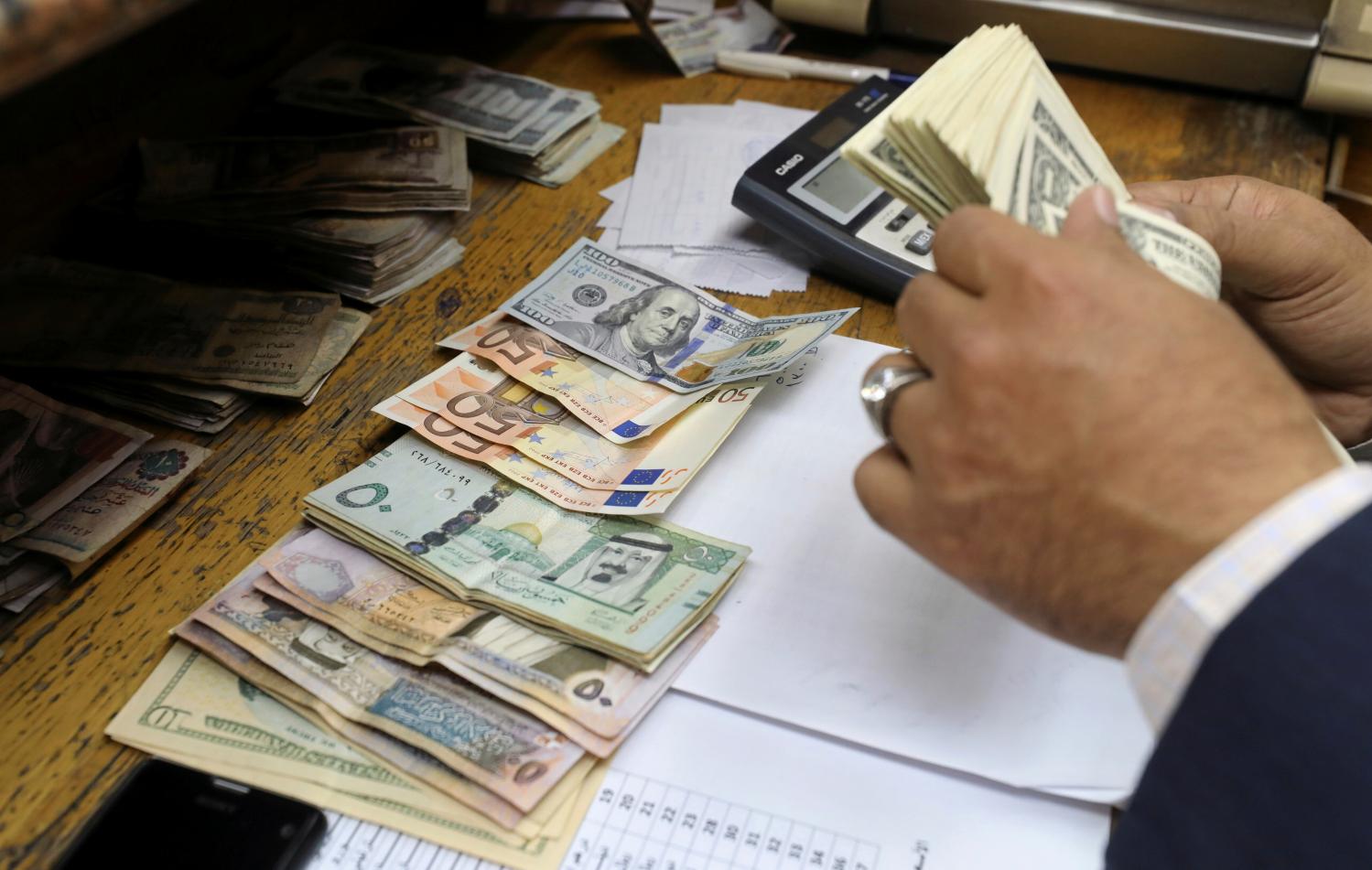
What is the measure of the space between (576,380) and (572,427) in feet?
0.17

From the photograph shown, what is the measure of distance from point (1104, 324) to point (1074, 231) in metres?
0.08

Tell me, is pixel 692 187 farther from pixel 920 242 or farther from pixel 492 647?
pixel 492 647

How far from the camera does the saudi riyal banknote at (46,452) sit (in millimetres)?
781

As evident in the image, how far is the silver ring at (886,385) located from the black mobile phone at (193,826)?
39 cm

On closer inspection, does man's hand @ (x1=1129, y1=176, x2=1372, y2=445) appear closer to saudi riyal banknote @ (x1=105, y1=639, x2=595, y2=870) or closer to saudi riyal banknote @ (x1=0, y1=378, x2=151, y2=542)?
saudi riyal banknote @ (x1=105, y1=639, x2=595, y2=870)

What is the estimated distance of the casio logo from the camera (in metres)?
1.05

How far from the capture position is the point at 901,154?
2.07 feet

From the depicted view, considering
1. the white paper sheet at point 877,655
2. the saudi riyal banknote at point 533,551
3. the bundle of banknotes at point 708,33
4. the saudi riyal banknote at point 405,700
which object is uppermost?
the bundle of banknotes at point 708,33

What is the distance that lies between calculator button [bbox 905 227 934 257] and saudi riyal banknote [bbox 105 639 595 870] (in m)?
0.57

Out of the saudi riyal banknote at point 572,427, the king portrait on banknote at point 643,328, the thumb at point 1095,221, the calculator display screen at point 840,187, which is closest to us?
the thumb at point 1095,221

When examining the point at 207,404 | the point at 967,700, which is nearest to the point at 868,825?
the point at 967,700

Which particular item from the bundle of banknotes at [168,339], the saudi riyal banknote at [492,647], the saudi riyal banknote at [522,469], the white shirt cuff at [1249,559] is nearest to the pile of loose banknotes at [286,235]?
the bundle of banknotes at [168,339]

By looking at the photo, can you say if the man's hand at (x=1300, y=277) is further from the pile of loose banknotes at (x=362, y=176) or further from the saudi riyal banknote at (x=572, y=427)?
the pile of loose banknotes at (x=362, y=176)

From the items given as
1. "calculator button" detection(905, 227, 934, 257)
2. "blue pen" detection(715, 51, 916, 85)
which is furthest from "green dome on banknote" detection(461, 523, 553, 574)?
"blue pen" detection(715, 51, 916, 85)
